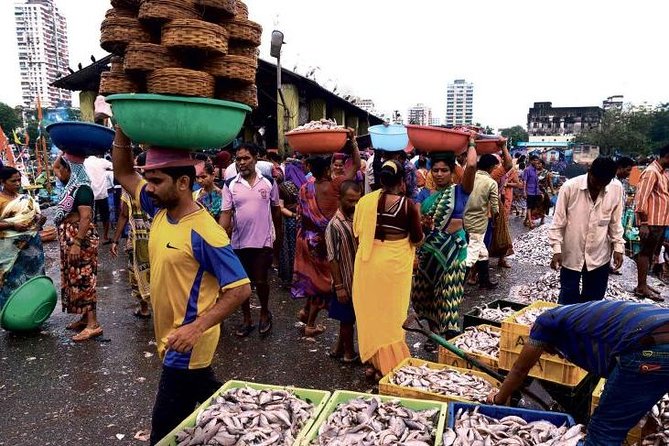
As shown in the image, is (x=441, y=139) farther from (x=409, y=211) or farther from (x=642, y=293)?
(x=642, y=293)

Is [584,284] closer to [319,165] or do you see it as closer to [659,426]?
[659,426]

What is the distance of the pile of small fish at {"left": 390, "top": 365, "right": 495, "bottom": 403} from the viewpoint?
3.19 meters

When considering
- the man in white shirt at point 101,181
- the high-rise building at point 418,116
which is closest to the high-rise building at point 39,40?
the high-rise building at point 418,116

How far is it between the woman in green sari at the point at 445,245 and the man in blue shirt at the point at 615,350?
2158 millimetres

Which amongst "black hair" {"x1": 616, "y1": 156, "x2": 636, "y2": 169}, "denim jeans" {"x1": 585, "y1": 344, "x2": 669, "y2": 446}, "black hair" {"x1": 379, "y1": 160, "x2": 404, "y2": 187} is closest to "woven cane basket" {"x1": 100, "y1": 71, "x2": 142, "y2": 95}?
"black hair" {"x1": 379, "y1": 160, "x2": 404, "y2": 187}

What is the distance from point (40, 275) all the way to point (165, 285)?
4.06m

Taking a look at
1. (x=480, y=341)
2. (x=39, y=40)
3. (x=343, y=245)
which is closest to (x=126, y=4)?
(x=343, y=245)

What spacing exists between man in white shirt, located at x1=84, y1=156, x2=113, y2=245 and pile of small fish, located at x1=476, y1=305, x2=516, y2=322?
7957mm

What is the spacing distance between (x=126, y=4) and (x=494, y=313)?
4.04m

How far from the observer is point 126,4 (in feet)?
8.16

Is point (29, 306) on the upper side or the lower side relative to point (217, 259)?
lower

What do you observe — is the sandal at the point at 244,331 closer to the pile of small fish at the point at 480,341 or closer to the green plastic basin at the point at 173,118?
the pile of small fish at the point at 480,341

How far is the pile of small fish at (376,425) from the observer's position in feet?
8.29

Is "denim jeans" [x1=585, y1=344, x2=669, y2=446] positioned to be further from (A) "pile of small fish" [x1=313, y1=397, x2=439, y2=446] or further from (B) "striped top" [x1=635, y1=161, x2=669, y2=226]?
(B) "striped top" [x1=635, y1=161, x2=669, y2=226]
